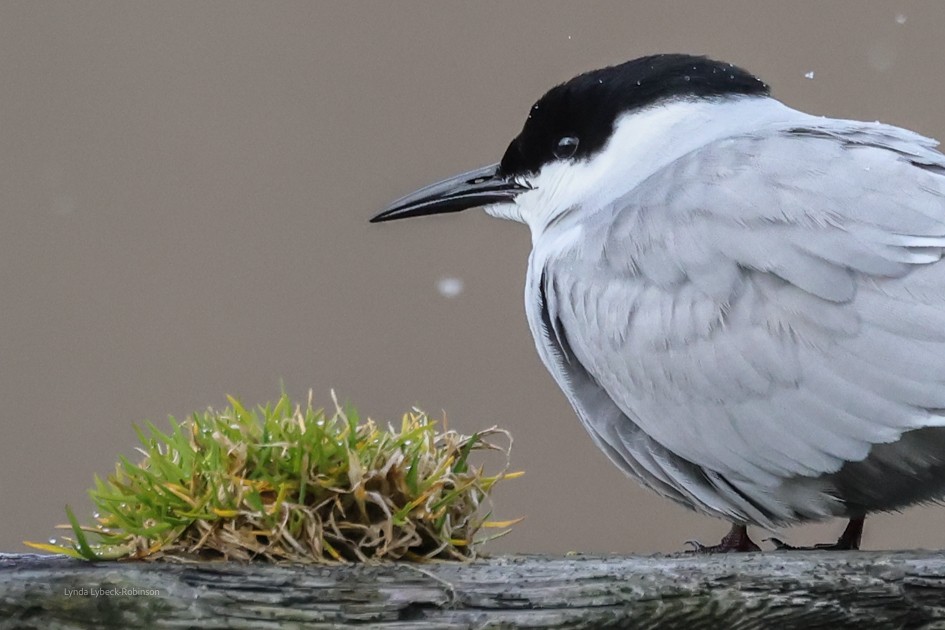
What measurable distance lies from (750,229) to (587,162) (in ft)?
2.04

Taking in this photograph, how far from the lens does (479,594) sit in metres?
1.60

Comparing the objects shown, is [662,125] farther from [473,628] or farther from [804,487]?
[473,628]

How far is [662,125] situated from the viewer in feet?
9.33

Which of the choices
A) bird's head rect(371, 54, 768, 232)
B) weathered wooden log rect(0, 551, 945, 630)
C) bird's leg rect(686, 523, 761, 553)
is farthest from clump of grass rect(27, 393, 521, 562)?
bird's head rect(371, 54, 768, 232)

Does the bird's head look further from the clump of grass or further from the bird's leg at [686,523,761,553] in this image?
the clump of grass

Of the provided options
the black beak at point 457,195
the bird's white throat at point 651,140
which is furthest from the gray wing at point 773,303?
the black beak at point 457,195

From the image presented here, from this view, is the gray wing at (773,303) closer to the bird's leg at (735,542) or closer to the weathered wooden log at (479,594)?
the bird's leg at (735,542)

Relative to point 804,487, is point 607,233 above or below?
above

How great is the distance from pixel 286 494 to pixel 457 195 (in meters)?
1.58

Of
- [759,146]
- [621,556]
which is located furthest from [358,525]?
[759,146]

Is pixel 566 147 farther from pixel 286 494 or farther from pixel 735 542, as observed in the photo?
pixel 286 494

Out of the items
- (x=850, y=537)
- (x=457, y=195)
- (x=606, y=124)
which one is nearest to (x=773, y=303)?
(x=850, y=537)

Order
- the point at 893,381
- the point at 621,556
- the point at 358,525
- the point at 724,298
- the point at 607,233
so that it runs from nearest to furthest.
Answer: the point at 358,525, the point at 621,556, the point at 893,381, the point at 724,298, the point at 607,233

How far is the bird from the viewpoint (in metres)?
2.30
